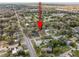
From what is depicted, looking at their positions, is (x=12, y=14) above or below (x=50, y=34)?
above

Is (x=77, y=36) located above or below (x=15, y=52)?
above

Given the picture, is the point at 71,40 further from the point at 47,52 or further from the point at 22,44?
the point at 22,44

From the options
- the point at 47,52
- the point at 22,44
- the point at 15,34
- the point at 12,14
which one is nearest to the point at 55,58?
the point at 47,52

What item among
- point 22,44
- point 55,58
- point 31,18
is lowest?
point 55,58

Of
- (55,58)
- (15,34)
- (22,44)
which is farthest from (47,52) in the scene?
(15,34)

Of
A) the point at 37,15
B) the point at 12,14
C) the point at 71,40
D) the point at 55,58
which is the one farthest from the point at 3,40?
the point at 71,40

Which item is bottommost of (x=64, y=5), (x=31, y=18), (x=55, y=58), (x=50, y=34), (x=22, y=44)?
(x=55, y=58)

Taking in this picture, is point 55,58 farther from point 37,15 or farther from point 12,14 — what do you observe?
point 12,14

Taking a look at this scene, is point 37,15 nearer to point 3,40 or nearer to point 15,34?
point 15,34
